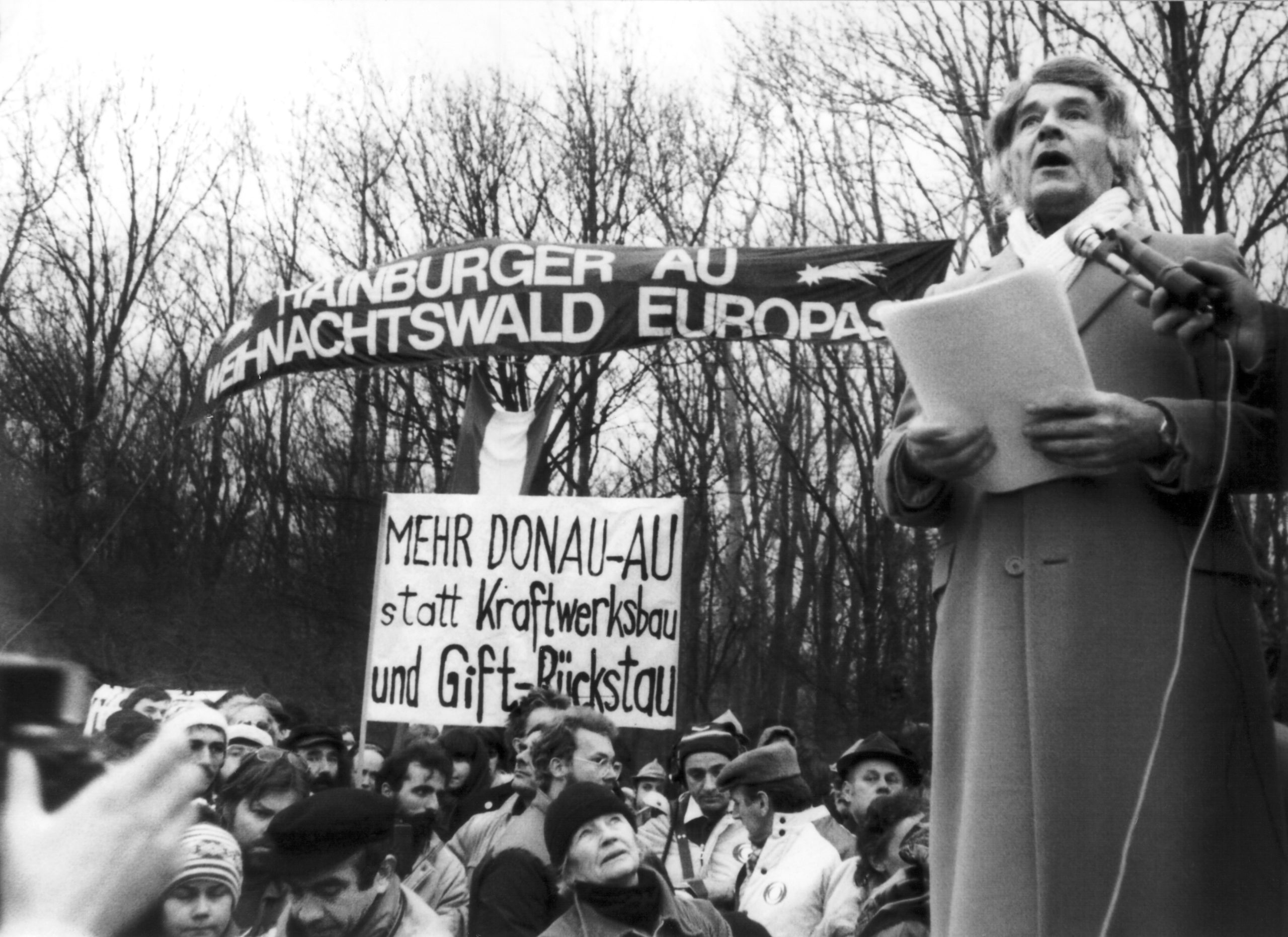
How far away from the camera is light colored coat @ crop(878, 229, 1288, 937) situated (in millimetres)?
1908

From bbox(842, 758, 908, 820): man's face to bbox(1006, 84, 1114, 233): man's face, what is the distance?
150 inches

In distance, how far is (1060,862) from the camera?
1.92m

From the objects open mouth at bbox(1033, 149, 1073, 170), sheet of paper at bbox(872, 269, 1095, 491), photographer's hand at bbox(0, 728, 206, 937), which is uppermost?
open mouth at bbox(1033, 149, 1073, 170)

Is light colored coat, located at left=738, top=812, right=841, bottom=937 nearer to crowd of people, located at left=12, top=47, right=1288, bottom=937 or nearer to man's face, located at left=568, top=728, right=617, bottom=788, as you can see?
man's face, located at left=568, top=728, right=617, bottom=788

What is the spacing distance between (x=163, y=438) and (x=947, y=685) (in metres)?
14.9

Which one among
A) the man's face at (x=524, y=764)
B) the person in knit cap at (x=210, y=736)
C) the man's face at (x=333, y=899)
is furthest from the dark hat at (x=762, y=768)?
the man's face at (x=333, y=899)

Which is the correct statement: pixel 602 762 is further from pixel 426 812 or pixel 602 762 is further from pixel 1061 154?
pixel 1061 154

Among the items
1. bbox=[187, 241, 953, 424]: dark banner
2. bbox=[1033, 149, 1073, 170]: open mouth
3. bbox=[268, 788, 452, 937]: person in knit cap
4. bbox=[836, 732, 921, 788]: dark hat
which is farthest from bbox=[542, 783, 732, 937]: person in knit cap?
bbox=[187, 241, 953, 424]: dark banner

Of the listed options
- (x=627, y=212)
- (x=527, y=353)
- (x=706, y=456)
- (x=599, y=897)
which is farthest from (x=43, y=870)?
(x=706, y=456)

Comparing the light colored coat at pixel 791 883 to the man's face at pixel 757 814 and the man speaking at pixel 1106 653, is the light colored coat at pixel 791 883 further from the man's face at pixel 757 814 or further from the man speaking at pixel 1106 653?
the man speaking at pixel 1106 653

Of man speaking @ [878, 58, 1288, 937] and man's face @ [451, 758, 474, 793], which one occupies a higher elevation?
man speaking @ [878, 58, 1288, 937]

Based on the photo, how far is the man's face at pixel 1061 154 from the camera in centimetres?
220

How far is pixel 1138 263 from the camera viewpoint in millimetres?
1938

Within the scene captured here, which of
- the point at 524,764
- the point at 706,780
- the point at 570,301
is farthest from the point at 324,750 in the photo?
the point at 570,301
